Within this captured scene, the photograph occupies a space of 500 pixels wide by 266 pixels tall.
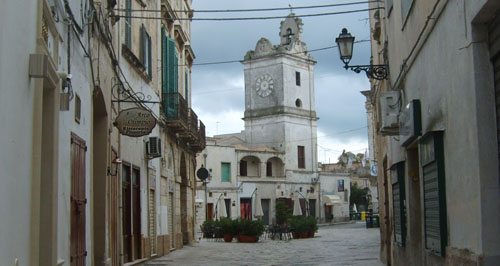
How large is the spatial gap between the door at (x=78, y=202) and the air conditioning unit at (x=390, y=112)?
5.09 metres

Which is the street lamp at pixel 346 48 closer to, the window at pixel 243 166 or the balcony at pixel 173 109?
the balcony at pixel 173 109

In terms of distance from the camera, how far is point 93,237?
11500 millimetres

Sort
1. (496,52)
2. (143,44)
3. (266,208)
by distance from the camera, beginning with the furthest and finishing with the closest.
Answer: (266,208), (143,44), (496,52)

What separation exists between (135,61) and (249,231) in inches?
643

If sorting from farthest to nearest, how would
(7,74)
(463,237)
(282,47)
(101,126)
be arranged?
(282,47), (101,126), (463,237), (7,74)

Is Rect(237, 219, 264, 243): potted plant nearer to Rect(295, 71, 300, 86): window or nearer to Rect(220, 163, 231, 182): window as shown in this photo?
Rect(220, 163, 231, 182): window

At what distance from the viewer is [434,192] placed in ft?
27.5

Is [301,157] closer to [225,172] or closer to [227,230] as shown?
[225,172]

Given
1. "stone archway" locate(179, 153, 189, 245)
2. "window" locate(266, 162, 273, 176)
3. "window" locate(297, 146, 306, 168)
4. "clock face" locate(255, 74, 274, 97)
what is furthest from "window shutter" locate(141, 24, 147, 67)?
"window" locate(297, 146, 306, 168)

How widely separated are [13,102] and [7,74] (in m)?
0.32

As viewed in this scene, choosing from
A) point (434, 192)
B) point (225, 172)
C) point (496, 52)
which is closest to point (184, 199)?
point (434, 192)

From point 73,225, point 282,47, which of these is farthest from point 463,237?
point 282,47

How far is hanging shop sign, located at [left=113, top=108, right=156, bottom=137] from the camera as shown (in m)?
13.0

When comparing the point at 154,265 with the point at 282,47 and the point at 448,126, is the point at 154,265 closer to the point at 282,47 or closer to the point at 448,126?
the point at 448,126
